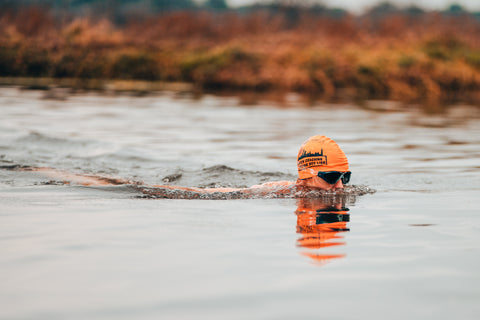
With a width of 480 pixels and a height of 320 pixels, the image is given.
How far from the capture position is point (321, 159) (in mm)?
7789

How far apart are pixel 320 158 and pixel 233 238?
2.15 metres

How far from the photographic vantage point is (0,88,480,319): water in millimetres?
4359

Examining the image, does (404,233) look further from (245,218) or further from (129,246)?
(129,246)

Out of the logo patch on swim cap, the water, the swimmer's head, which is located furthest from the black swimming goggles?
the water

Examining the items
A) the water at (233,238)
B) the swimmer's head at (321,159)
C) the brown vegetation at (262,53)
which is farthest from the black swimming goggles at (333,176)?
the brown vegetation at (262,53)

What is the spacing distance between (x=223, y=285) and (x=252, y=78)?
2621 centimetres

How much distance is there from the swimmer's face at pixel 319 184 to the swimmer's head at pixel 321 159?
51 millimetres

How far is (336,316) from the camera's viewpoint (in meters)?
4.14

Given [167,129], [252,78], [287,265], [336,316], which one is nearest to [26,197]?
[287,265]

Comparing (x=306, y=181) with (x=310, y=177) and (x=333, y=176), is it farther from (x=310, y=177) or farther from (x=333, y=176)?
(x=333, y=176)

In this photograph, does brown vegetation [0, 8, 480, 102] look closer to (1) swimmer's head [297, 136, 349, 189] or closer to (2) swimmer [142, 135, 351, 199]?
(2) swimmer [142, 135, 351, 199]

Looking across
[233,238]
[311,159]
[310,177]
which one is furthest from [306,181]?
[233,238]

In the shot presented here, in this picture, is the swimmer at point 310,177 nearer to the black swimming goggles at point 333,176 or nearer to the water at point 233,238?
the black swimming goggles at point 333,176

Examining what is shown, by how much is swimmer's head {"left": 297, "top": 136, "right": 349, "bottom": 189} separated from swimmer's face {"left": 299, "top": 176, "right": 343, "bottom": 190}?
51 mm
